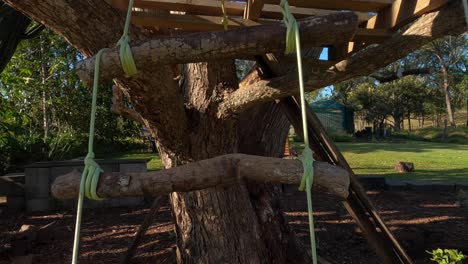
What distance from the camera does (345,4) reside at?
93.5 inches

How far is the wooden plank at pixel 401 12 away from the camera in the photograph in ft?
6.56

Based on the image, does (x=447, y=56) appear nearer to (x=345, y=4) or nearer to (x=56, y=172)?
(x=56, y=172)

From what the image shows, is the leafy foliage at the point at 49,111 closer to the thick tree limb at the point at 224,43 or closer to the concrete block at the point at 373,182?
the concrete block at the point at 373,182

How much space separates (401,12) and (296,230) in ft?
10.4

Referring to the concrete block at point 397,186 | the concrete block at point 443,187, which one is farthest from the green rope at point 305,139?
the concrete block at point 443,187

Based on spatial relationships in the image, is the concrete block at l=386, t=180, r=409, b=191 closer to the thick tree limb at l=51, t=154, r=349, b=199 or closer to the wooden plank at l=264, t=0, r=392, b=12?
the wooden plank at l=264, t=0, r=392, b=12

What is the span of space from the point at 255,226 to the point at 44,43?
11.5m

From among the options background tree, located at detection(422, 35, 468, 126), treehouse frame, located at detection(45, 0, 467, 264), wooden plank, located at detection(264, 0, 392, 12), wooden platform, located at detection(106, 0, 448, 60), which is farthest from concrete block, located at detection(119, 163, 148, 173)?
background tree, located at detection(422, 35, 468, 126)

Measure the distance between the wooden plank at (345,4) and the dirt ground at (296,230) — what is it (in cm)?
252

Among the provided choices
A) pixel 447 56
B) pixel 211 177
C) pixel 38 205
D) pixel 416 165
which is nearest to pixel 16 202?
pixel 38 205

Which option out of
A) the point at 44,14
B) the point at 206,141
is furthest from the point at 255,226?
the point at 44,14

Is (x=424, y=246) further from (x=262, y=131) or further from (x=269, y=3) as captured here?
(x=269, y=3)

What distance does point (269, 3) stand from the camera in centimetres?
240

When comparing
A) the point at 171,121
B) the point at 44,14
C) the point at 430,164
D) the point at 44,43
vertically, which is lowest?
the point at 430,164
